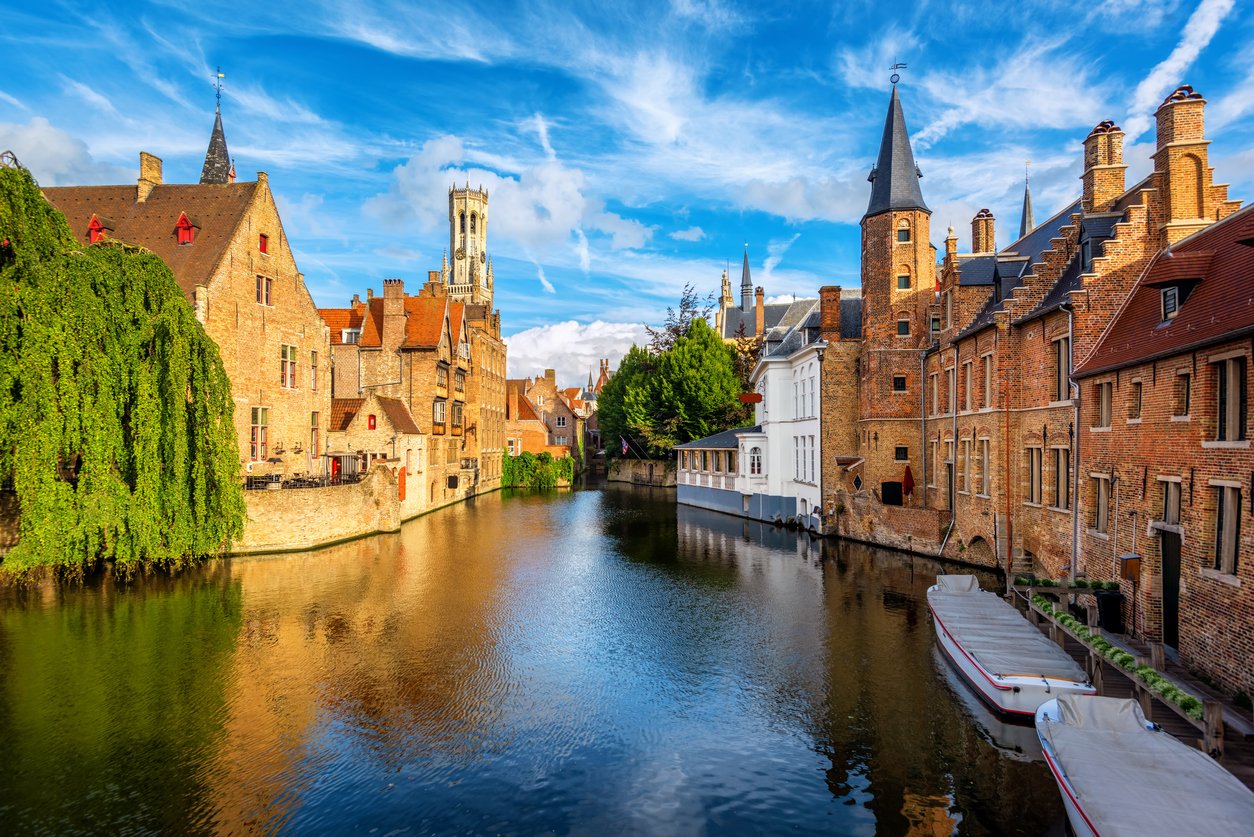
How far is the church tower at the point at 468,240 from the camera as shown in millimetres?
122562

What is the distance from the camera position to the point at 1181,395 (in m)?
12.6

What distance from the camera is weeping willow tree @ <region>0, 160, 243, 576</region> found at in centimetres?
1688

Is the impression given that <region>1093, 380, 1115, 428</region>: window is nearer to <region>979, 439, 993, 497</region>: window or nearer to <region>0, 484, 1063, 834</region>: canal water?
<region>979, 439, 993, 497</region>: window

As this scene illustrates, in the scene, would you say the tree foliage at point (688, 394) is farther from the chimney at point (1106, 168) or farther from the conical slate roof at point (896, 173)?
the chimney at point (1106, 168)

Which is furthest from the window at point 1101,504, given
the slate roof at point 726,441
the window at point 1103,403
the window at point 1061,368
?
the slate roof at point 726,441

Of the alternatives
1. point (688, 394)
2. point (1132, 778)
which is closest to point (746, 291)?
point (688, 394)

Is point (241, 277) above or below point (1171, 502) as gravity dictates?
above

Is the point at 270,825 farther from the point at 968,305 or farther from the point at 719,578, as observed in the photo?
the point at 968,305

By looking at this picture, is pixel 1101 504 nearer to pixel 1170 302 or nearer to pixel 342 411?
pixel 1170 302

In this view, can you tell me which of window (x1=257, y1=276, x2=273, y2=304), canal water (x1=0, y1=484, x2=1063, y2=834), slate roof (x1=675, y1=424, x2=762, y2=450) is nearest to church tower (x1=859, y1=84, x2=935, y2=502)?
canal water (x1=0, y1=484, x2=1063, y2=834)

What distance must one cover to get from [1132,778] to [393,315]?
39165 millimetres

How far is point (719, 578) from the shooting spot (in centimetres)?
2359

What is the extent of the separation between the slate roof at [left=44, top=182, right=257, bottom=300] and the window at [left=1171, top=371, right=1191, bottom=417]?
31.5m

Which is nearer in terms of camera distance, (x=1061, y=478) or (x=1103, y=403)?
(x=1103, y=403)
